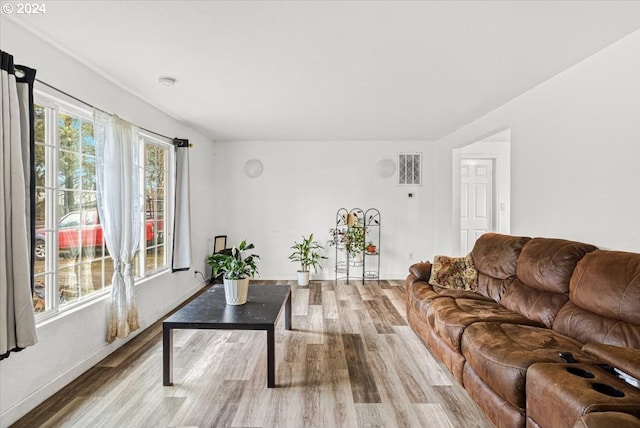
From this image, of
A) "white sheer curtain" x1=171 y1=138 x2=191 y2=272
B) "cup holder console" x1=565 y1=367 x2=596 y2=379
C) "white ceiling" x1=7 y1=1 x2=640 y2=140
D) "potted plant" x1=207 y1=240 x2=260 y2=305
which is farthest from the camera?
"white sheer curtain" x1=171 y1=138 x2=191 y2=272

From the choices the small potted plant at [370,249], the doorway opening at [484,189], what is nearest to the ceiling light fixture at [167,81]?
the small potted plant at [370,249]

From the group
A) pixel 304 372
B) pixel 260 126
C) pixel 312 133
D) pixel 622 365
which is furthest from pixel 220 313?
pixel 312 133

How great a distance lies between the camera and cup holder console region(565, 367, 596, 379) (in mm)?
1664

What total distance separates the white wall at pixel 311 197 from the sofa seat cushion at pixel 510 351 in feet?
12.1

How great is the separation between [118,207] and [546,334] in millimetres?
3512

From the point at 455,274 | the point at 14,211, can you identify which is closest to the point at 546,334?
the point at 455,274

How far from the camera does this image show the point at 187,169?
4652 millimetres

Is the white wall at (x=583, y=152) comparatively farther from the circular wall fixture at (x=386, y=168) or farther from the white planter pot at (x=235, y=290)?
the white planter pot at (x=235, y=290)

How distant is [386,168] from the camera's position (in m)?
6.13

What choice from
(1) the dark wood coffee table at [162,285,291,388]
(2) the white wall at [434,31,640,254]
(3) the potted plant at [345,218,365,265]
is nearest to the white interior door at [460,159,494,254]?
(3) the potted plant at [345,218,365,265]

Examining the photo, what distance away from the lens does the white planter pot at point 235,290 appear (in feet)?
9.67

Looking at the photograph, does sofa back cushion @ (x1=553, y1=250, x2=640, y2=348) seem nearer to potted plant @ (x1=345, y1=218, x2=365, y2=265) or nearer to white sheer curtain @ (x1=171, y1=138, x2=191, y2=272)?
potted plant @ (x1=345, y1=218, x2=365, y2=265)

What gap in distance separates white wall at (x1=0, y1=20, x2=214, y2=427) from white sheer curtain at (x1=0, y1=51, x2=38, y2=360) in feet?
0.82

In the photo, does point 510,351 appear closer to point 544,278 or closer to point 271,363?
point 544,278
